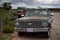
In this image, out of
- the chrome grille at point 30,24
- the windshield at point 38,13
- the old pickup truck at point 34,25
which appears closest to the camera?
the old pickup truck at point 34,25

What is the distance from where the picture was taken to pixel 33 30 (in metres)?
14.1

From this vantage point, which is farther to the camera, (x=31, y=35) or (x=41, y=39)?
(x=31, y=35)

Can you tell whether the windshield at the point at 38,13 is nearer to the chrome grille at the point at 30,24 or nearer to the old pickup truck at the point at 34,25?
the old pickup truck at the point at 34,25

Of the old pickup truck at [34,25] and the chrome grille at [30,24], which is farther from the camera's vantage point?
the chrome grille at [30,24]

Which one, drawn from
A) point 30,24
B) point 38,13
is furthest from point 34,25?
point 38,13

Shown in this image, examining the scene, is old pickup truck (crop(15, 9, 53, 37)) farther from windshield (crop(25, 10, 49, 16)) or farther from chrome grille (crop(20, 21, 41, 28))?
windshield (crop(25, 10, 49, 16))

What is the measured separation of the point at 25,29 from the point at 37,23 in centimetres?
76

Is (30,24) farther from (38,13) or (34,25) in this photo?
(38,13)

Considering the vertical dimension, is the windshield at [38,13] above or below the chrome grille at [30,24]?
above

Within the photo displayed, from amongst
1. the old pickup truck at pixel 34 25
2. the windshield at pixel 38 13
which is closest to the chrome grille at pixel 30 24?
the old pickup truck at pixel 34 25

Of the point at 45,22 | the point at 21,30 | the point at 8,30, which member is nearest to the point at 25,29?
the point at 21,30

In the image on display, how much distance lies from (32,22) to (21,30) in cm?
77

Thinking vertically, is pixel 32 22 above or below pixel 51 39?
above

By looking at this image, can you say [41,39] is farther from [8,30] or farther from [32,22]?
[8,30]
